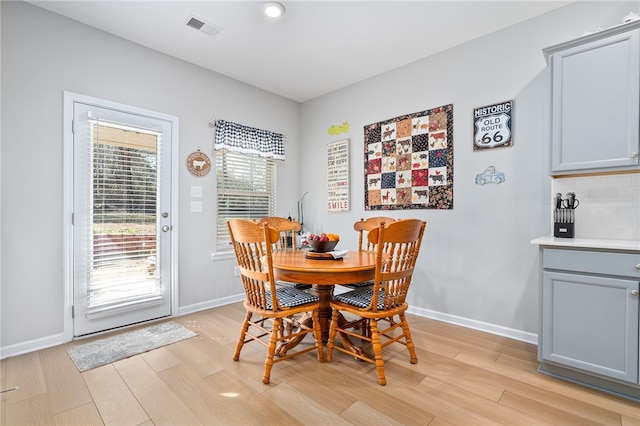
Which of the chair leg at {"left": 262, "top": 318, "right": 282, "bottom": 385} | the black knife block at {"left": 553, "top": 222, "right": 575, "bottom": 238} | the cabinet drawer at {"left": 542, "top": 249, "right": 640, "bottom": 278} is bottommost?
the chair leg at {"left": 262, "top": 318, "right": 282, "bottom": 385}

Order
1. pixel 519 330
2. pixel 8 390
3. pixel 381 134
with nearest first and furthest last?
1. pixel 8 390
2. pixel 519 330
3. pixel 381 134

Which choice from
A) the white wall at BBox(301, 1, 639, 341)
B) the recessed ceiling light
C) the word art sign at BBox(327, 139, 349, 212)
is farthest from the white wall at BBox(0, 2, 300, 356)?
the white wall at BBox(301, 1, 639, 341)

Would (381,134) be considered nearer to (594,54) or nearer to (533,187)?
(533,187)

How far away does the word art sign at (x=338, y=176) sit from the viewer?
3982mm

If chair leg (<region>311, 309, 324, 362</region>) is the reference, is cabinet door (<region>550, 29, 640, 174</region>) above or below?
above

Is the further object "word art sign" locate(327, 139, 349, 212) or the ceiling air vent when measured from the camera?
"word art sign" locate(327, 139, 349, 212)

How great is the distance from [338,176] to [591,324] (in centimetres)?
288

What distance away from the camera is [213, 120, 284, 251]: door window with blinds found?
3.68m

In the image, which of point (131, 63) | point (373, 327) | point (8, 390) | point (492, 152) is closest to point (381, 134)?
point (492, 152)

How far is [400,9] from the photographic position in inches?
98.5

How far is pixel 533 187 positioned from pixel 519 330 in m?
1.26

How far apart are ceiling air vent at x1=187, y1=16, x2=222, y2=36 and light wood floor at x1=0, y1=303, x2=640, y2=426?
282 cm

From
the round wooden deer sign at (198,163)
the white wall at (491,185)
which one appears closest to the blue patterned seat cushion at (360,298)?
the white wall at (491,185)

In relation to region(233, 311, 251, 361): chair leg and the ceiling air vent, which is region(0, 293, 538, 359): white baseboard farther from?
the ceiling air vent
